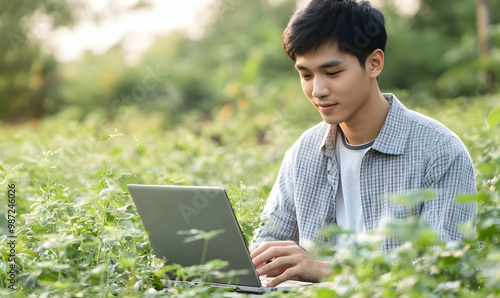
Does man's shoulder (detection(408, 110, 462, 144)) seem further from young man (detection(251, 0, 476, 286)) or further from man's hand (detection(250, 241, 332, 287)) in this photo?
man's hand (detection(250, 241, 332, 287))

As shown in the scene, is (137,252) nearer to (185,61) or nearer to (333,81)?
(333,81)

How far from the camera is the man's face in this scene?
2561mm

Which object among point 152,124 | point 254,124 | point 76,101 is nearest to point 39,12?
point 76,101

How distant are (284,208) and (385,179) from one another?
505 mm

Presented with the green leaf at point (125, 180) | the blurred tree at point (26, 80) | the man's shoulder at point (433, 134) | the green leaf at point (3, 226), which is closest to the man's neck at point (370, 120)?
the man's shoulder at point (433, 134)

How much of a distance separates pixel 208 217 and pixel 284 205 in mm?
957

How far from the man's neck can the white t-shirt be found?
0.14ft

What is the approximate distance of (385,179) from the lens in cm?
261

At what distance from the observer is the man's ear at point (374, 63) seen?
270cm

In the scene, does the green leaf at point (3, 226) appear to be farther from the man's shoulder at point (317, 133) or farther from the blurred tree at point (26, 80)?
the blurred tree at point (26, 80)

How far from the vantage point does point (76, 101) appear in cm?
1493

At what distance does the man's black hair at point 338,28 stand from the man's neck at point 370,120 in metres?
0.18

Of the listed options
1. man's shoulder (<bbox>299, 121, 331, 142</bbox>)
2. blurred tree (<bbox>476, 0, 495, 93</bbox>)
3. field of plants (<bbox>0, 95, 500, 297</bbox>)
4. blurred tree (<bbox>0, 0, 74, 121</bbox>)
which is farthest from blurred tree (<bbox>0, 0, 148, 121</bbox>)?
man's shoulder (<bbox>299, 121, 331, 142</bbox>)

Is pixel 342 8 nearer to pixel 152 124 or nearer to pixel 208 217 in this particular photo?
pixel 208 217
